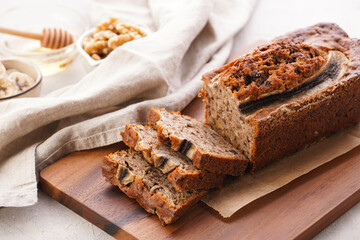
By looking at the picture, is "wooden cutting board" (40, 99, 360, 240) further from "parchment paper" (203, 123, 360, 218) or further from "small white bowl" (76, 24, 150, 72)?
"small white bowl" (76, 24, 150, 72)

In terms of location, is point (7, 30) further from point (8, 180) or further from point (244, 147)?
point (244, 147)

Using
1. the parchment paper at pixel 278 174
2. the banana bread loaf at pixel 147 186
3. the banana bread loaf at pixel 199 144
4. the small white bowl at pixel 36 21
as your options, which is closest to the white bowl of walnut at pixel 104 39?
the small white bowl at pixel 36 21

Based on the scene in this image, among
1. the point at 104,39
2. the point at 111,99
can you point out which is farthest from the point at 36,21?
the point at 111,99

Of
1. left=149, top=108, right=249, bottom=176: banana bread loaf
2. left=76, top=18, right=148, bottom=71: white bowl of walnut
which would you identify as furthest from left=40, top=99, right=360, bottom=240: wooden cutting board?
left=76, top=18, right=148, bottom=71: white bowl of walnut

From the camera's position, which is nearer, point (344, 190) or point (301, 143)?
point (344, 190)

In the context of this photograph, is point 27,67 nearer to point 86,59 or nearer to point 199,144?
point 86,59

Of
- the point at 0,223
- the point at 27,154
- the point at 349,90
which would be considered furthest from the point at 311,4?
the point at 0,223
